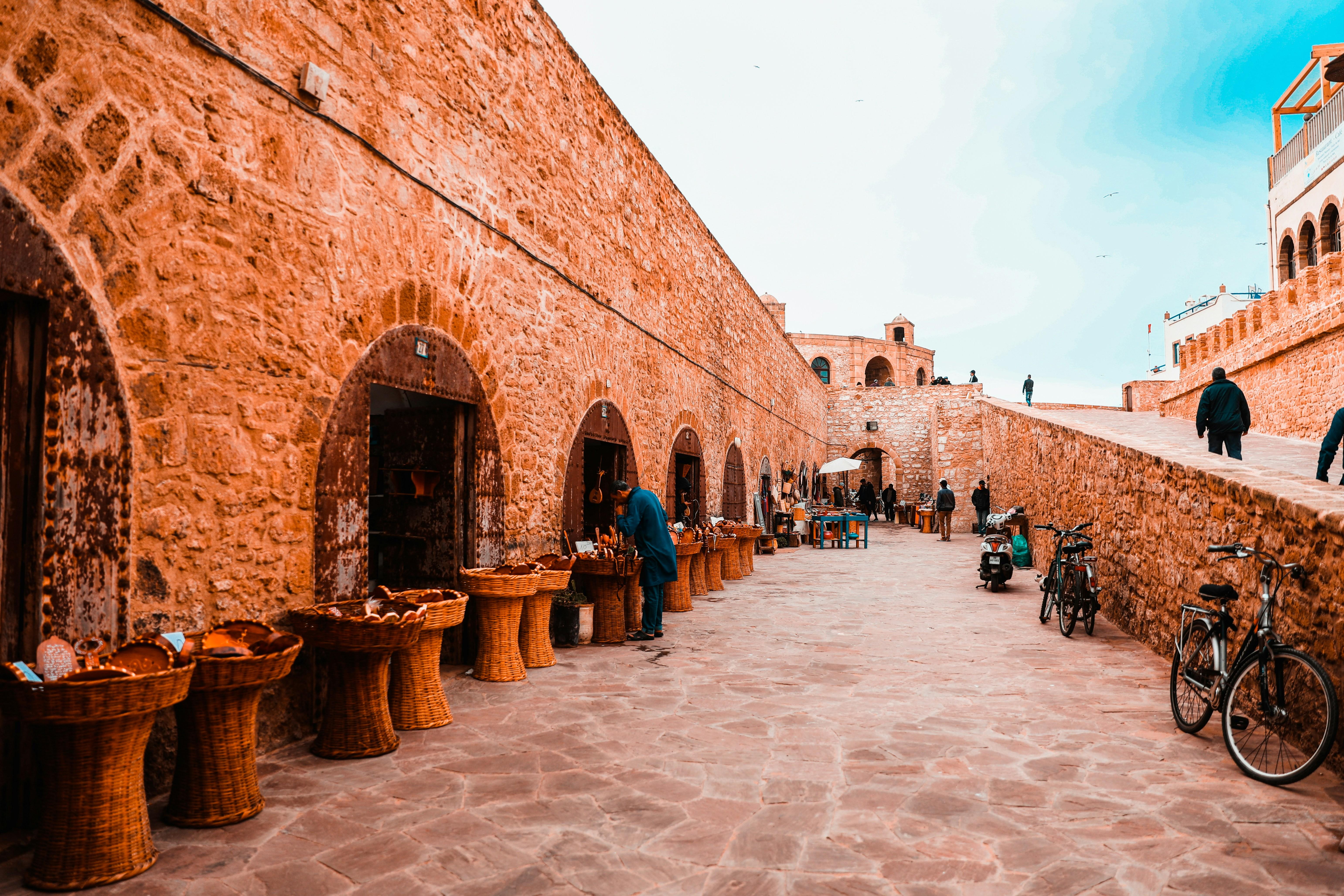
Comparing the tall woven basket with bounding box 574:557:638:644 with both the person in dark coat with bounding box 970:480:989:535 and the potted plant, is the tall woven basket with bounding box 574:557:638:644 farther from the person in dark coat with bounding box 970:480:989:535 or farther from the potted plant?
the person in dark coat with bounding box 970:480:989:535

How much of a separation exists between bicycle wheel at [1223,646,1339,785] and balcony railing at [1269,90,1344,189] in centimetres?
2343

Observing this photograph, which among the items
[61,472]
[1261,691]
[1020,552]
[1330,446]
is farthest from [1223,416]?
[61,472]

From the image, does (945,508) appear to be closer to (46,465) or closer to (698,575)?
(698,575)

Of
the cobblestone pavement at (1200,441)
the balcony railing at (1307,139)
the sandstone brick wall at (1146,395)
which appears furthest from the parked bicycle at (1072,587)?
the sandstone brick wall at (1146,395)

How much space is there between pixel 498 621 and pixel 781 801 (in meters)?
2.53

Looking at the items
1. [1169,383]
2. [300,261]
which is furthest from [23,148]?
[1169,383]

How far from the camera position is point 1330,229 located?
2062cm

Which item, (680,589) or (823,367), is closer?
(680,589)

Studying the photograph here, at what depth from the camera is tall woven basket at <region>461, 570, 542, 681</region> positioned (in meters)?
5.05

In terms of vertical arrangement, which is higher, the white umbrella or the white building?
the white building

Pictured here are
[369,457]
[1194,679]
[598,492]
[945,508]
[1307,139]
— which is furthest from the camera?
[1307,139]

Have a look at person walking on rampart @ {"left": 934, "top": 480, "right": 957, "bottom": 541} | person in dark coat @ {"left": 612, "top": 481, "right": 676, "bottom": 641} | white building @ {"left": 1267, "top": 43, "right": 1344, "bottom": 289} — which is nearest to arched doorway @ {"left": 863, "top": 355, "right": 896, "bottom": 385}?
white building @ {"left": 1267, "top": 43, "right": 1344, "bottom": 289}

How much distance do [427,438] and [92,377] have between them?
104 inches

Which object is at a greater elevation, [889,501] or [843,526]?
[889,501]
